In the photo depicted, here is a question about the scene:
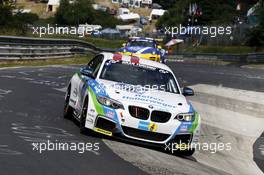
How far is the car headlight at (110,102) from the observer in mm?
9375

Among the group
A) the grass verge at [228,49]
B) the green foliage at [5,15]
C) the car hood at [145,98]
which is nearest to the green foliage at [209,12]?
the grass verge at [228,49]

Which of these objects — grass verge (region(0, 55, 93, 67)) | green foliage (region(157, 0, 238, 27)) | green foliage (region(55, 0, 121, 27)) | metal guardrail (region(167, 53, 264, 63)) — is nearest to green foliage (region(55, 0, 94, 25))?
green foliage (region(55, 0, 121, 27))

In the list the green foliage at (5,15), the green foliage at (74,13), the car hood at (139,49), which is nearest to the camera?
the car hood at (139,49)

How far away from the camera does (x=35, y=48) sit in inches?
1123

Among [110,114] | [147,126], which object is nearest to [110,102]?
[110,114]

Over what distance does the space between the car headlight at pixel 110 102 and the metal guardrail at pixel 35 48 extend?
614 inches

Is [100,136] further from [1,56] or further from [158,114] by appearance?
[1,56]

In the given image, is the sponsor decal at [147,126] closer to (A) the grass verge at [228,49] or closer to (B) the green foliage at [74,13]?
(A) the grass verge at [228,49]

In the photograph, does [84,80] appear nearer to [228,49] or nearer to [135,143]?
[135,143]

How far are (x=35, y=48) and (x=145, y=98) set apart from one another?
64.4 feet

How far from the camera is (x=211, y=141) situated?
12.0 m

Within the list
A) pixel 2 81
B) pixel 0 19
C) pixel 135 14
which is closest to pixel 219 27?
pixel 0 19

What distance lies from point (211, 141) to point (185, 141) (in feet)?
7.81

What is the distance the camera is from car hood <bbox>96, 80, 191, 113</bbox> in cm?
945
